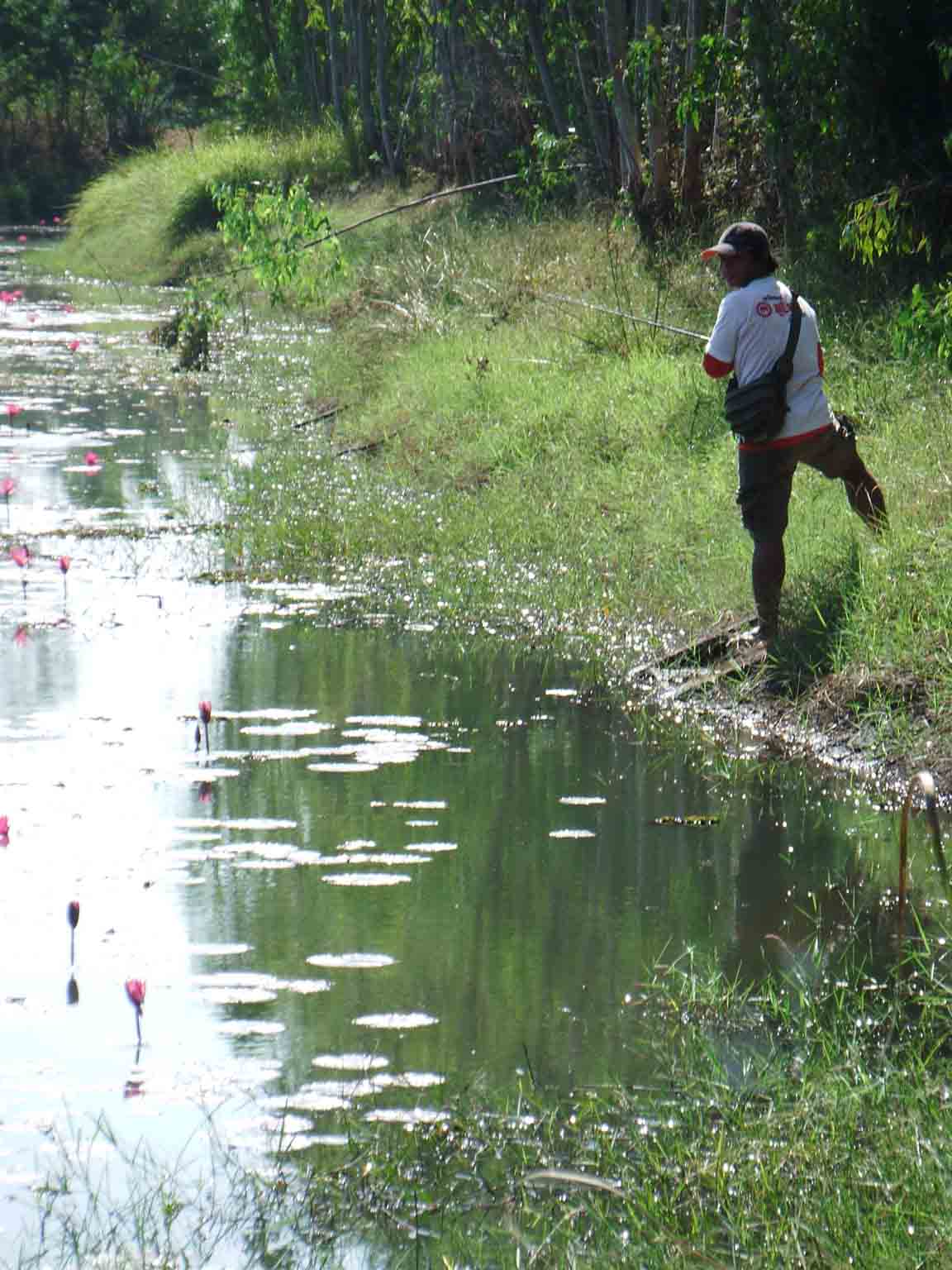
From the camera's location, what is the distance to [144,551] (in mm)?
11492

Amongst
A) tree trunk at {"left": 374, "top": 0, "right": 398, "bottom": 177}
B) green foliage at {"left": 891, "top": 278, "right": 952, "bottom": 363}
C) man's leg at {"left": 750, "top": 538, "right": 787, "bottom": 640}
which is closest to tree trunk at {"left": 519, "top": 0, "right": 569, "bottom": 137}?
tree trunk at {"left": 374, "top": 0, "right": 398, "bottom": 177}

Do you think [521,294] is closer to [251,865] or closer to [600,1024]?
[251,865]

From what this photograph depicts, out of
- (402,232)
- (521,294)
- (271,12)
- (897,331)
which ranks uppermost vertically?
(271,12)

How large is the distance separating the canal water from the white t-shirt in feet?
5.18

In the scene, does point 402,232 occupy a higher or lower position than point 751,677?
higher

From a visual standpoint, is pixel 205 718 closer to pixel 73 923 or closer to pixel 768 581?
pixel 73 923

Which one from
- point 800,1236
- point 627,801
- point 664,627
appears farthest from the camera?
point 664,627

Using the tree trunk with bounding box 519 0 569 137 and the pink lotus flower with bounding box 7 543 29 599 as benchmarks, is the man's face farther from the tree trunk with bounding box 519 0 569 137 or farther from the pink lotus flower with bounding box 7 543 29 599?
the tree trunk with bounding box 519 0 569 137

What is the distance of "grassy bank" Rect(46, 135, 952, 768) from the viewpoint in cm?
834

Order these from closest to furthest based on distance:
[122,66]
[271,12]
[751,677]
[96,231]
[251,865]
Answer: [251,865]
[751,677]
[96,231]
[271,12]
[122,66]

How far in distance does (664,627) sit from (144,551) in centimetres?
369

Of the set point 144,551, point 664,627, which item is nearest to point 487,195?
point 144,551

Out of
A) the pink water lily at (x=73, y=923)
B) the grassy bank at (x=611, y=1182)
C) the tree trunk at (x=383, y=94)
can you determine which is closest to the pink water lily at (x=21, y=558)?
the pink water lily at (x=73, y=923)

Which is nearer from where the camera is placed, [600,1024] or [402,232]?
[600,1024]
